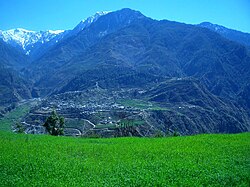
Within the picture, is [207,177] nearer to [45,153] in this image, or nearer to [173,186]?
[173,186]

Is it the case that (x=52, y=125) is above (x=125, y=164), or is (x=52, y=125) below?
below

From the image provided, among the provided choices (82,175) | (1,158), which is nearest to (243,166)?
(82,175)

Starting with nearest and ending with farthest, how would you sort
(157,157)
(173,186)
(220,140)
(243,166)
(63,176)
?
(173,186) → (63,176) → (243,166) → (157,157) → (220,140)

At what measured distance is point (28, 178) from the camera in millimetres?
30250

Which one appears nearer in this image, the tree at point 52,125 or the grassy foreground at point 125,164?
the grassy foreground at point 125,164

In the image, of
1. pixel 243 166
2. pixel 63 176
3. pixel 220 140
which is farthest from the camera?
pixel 220 140

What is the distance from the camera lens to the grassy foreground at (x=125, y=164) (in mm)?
29812

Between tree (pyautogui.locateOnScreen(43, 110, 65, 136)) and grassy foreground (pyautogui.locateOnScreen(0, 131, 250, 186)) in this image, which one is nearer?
grassy foreground (pyautogui.locateOnScreen(0, 131, 250, 186))

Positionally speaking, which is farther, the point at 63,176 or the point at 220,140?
the point at 220,140

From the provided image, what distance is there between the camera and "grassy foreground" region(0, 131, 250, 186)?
29.8m

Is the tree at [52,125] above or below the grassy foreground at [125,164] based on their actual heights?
below

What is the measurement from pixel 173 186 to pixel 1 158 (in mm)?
17900

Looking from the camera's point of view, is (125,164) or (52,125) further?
(52,125)

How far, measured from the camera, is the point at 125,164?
3400 cm
